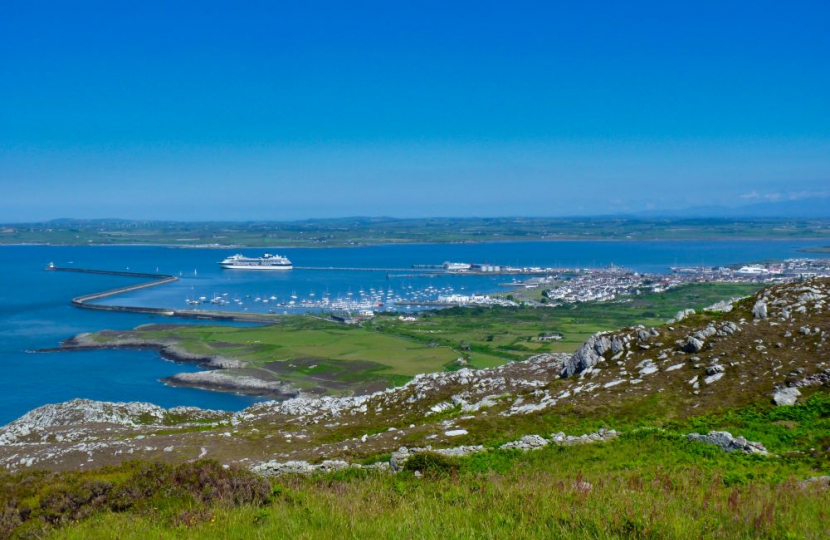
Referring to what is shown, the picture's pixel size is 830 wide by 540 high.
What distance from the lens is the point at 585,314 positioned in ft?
269

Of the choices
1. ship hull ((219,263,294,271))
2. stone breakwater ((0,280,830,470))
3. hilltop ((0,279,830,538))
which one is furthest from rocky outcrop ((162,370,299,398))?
ship hull ((219,263,294,271))

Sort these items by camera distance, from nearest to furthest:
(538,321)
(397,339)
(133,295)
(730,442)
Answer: (730,442)
(397,339)
(538,321)
(133,295)

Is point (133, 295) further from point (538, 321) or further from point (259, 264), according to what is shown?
point (538, 321)

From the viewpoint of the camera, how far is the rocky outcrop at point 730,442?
10.3 metres

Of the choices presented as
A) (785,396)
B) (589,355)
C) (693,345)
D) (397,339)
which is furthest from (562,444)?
(397,339)

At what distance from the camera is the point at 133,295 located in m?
112

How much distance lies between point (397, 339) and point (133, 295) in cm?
6406

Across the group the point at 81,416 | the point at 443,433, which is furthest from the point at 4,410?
the point at 443,433

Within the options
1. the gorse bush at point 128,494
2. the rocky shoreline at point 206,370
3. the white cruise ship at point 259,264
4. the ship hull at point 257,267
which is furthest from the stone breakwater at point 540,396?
the white cruise ship at point 259,264

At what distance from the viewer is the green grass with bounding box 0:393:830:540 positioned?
5.86 metres

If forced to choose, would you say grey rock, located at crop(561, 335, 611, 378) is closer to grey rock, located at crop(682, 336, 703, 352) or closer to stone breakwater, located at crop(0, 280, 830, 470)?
stone breakwater, located at crop(0, 280, 830, 470)

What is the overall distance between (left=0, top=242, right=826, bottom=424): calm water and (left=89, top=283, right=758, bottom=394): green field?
617cm

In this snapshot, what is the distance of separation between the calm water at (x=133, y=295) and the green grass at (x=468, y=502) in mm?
38979

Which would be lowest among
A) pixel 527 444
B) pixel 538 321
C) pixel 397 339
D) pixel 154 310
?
pixel 154 310
